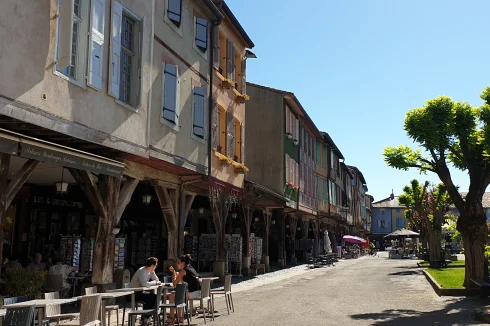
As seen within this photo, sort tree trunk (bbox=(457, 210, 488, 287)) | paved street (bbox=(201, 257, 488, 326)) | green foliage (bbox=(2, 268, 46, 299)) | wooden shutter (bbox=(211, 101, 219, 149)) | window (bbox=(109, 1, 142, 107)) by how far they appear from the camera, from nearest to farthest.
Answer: green foliage (bbox=(2, 268, 46, 299))
paved street (bbox=(201, 257, 488, 326))
window (bbox=(109, 1, 142, 107))
tree trunk (bbox=(457, 210, 488, 287))
wooden shutter (bbox=(211, 101, 219, 149))

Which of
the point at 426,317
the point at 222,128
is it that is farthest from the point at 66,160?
the point at 222,128

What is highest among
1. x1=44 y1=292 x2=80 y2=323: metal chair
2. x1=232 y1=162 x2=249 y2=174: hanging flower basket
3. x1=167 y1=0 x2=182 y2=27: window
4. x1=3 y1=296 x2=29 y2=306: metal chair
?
x1=167 y1=0 x2=182 y2=27: window

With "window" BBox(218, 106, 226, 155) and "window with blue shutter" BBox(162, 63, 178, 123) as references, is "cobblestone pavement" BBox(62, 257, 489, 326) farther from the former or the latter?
"window with blue shutter" BBox(162, 63, 178, 123)

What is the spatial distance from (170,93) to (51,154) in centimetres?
525

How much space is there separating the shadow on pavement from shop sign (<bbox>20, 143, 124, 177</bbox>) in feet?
18.4

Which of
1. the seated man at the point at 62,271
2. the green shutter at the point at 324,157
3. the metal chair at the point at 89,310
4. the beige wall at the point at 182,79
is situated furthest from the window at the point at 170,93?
the green shutter at the point at 324,157

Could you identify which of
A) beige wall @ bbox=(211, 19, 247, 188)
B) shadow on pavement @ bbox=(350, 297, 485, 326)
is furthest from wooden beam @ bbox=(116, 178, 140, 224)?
shadow on pavement @ bbox=(350, 297, 485, 326)

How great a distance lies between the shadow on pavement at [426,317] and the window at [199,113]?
670 centimetres

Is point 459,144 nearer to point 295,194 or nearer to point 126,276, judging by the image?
point 126,276

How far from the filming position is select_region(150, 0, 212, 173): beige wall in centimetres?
1281

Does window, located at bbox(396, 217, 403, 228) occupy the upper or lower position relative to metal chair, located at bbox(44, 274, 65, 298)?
upper

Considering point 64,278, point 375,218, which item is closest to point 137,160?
point 64,278

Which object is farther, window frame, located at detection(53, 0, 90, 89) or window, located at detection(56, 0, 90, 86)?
window frame, located at detection(53, 0, 90, 89)

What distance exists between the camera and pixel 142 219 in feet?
70.3
